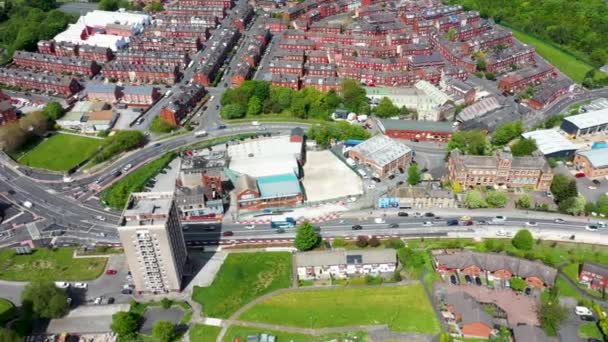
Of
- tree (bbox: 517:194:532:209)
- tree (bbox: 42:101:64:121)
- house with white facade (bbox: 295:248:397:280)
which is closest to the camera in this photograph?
house with white facade (bbox: 295:248:397:280)

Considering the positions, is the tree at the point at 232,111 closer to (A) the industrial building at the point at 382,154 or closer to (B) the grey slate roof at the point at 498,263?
(A) the industrial building at the point at 382,154

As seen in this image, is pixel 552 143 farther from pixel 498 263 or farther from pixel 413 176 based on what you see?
pixel 498 263

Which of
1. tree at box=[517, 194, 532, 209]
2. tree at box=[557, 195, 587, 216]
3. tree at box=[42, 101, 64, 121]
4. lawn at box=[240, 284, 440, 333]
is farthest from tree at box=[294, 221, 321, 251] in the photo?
tree at box=[42, 101, 64, 121]

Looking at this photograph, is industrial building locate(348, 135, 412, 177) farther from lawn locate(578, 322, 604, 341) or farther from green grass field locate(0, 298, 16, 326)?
green grass field locate(0, 298, 16, 326)

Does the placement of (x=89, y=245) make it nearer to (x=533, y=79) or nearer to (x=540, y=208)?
(x=540, y=208)

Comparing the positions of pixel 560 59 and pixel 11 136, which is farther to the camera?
pixel 560 59

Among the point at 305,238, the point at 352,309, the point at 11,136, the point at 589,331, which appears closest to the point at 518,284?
the point at 589,331

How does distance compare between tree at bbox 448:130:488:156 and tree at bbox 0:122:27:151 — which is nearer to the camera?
tree at bbox 448:130:488:156

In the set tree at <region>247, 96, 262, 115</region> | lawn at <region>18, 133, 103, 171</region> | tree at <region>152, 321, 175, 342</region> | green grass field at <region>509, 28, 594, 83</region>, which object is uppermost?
green grass field at <region>509, 28, 594, 83</region>
